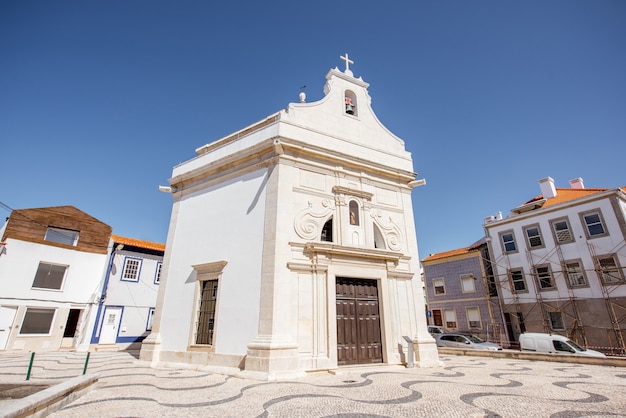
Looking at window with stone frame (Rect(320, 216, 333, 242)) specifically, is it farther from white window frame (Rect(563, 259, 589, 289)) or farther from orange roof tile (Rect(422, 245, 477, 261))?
orange roof tile (Rect(422, 245, 477, 261))

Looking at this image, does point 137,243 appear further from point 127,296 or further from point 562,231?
point 562,231

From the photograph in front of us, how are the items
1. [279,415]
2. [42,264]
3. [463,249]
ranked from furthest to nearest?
[463,249] < [42,264] < [279,415]

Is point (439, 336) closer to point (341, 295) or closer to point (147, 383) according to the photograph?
point (341, 295)

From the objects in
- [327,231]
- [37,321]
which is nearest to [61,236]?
[37,321]

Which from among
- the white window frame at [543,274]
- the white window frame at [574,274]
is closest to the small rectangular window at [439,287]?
the white window frame at [543,274]

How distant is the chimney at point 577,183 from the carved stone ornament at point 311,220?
986 inches

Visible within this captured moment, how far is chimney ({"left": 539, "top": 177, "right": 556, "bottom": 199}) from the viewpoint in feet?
81.1

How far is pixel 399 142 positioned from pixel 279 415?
12777 mm

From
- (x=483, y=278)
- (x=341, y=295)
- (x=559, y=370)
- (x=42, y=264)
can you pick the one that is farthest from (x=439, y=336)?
(x=42, y=264)

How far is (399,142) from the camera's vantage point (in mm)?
15000

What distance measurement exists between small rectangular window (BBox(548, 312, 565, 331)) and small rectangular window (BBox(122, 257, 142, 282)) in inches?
1131

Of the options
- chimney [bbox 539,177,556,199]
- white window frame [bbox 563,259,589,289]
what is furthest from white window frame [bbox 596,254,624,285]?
chimney [bbox 539,177,556,199]

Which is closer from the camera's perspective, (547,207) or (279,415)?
(279,415)

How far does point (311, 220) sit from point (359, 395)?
5.97 metres
